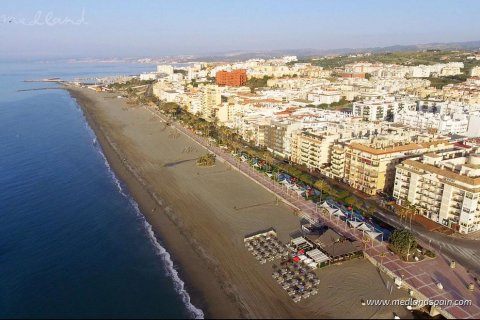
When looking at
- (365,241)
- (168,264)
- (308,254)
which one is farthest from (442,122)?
(168,264)

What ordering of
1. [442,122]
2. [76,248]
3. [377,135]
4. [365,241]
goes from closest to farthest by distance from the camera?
[365,241], [76,248], [377,135], [442,122]

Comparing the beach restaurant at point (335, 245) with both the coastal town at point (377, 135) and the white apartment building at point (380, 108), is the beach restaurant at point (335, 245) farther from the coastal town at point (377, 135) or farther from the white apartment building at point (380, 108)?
the white apartment building at point (380, 108)

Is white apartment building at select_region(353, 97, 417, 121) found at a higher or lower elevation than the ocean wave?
higher

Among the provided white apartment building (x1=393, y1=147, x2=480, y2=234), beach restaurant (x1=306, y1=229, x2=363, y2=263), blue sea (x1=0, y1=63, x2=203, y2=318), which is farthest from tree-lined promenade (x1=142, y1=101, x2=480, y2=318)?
blue sea (x1=0, y1=63, x2=203, y2=318)

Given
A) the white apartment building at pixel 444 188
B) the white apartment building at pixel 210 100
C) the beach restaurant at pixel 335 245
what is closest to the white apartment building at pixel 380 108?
the white apartment building at pixel 210 100

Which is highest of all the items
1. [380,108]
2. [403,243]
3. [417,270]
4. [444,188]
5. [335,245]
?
[444,188]

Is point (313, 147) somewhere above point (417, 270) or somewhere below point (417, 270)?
above

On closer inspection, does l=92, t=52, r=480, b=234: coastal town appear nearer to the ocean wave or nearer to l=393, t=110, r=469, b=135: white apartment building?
l=393, t=110, r=469, b=135: white apartment building

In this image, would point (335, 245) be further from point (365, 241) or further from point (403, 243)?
point (403, 243)
